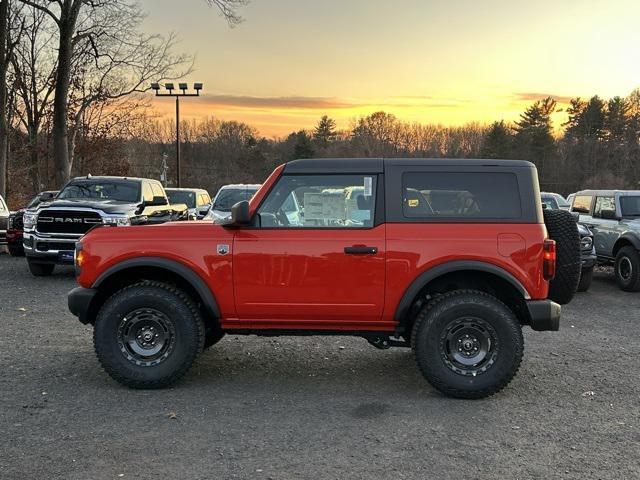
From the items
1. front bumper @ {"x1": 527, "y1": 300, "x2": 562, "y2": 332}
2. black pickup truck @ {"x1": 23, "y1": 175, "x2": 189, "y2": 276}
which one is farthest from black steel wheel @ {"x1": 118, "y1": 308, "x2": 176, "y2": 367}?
black pickup truck @ {"x1": 23, "y1": 175, "x2": 189, "y2": 276}

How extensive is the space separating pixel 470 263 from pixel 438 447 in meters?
1.55

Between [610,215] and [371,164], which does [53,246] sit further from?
[610,215]

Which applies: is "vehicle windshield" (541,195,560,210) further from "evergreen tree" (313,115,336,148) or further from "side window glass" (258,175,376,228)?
"evergreen tree" (313,115,336,148)

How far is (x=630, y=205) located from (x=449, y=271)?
8472 mm

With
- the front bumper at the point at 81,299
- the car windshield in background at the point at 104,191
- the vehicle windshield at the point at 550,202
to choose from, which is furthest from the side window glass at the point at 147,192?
the vehicle windshield at the point at 550,202

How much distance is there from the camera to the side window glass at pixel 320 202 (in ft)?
16.4

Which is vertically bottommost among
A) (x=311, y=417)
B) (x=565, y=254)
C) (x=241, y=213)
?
(x=311, y=417)

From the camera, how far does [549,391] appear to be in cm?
517

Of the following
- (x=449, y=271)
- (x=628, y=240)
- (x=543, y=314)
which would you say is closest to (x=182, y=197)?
(x=628, y=240)

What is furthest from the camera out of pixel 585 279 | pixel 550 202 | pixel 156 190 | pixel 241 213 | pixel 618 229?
pixel 550 202

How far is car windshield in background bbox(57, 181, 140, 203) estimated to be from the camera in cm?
1252

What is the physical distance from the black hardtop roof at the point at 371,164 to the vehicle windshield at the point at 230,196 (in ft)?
31.1

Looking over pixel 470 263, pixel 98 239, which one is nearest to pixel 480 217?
pixel 470 263

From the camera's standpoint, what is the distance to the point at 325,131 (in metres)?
84.6
